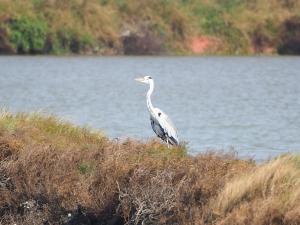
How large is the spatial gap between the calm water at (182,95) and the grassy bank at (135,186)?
13.6 feet

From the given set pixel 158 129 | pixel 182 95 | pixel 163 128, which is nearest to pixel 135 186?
pixel 163 128

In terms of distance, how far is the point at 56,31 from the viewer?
57219 mm

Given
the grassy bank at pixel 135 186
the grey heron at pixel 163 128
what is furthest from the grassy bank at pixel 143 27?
the grassy bank at pixel 135 186

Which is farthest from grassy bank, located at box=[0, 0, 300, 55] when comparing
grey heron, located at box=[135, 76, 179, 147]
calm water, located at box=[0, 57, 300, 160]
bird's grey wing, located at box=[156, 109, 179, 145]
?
bird's grey wing, located at box=[156, 109, 179, 145]

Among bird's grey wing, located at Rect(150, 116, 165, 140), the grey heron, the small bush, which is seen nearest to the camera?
the grey heron

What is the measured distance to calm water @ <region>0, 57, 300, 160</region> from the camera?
22266 mm

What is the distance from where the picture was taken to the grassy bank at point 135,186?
10.5 metres

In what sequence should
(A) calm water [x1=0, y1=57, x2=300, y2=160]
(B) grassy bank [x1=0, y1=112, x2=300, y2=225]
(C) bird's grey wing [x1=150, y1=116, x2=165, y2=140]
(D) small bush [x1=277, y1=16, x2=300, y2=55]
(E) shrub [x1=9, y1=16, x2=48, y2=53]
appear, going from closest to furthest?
(B) grassy bank [x1=0, y1=112, x2=300, y2=225] < (C) bird's grey wing [x1=150, y1=116, x2=165, y2=140] < (A) calm water [x1=0, y1=57, x2=300, y2=160] < (E) shrub [x1=9, y1=16, x2=48, y2=53] < (D) small bush [x1=277, y1=16, x2=300, y2=55]

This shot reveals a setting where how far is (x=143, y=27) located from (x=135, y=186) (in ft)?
163

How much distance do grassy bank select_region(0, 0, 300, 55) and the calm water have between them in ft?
8.63

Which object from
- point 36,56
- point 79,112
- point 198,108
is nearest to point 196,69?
point 36,56

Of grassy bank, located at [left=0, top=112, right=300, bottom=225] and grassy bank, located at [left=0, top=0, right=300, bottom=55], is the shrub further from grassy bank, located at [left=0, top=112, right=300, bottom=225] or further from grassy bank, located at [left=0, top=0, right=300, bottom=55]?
grassy bank, located at [left=0, top=112, right=300, bottom=225]

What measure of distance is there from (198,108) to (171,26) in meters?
32.2

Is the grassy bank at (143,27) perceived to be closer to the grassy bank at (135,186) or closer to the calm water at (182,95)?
the calm water at (182,95)
